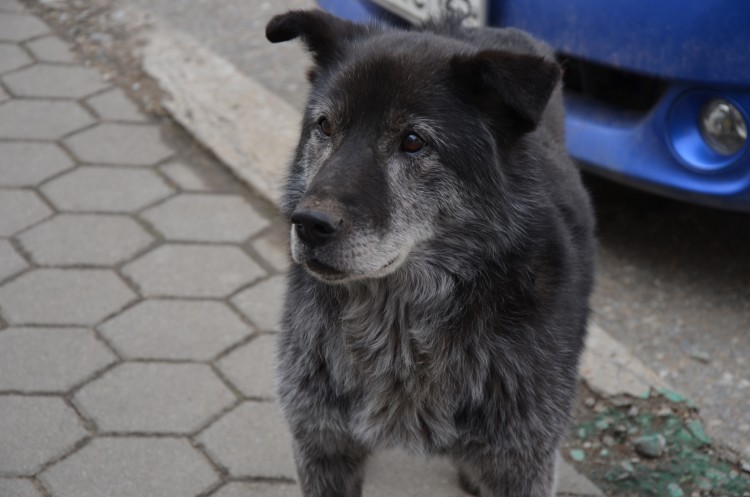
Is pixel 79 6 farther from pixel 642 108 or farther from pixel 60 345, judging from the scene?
pixel 642 108

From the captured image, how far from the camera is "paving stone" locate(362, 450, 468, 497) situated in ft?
11.3

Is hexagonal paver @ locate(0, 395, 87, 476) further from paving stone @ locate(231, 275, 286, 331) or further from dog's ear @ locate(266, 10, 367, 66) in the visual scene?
dog's ear @ locate(266, 10, 367, 66)

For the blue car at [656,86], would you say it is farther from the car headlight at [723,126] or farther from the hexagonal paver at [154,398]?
the hexagonal paver at [154,398]

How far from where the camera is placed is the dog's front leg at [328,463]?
9.53 feet

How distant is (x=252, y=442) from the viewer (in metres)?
3.55

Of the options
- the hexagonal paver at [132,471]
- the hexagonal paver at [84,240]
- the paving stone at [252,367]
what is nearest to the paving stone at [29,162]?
the hexagonal paver at [84,240]

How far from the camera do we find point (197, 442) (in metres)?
3.53

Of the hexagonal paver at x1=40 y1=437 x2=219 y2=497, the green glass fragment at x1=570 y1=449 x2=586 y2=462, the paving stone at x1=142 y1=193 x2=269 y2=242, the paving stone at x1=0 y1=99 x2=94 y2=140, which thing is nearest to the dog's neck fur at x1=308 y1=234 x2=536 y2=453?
the hexagonal paver at x1=40 y1=437 x2=219 y2=497

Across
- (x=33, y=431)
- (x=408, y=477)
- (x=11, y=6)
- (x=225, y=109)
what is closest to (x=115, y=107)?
(x=225, y=109)

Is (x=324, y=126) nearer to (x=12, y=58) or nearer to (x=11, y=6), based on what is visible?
(x=12, y=58)

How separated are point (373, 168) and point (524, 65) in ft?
1.52

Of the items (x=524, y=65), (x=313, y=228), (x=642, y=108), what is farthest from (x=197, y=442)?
(x=642, y=108)

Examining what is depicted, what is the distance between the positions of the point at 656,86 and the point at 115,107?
2.97 metres

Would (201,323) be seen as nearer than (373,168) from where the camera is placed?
No
